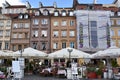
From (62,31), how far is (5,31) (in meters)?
12.1

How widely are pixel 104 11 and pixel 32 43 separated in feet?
54.7

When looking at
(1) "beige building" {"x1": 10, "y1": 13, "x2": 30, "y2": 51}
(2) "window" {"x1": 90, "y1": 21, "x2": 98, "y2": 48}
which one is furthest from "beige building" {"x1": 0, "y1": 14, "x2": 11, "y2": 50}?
(2) "window" {"x1": 90, "y1": 21, "x2": 98, "y2": 48}

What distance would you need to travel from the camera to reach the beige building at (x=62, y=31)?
45844 millimetres

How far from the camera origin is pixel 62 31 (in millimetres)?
46406

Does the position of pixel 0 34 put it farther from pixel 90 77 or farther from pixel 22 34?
pixel 90 77

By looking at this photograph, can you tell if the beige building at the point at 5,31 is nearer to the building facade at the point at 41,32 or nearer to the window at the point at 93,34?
the building facade at the point at 41,32

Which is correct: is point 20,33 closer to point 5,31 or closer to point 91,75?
point 5,31

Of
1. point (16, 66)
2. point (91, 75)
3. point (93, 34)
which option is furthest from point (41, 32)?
point (16, 66)

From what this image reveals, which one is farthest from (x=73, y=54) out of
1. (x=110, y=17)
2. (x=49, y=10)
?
(x=49, y=10)

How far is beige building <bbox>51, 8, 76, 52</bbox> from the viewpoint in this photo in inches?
1805

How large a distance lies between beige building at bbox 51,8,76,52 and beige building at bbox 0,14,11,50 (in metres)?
9.30

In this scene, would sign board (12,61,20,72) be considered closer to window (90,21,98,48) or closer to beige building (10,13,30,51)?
beige building (10,13,30,51)

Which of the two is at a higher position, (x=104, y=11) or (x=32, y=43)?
(x=104, y=11)

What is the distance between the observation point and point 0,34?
154 feet
